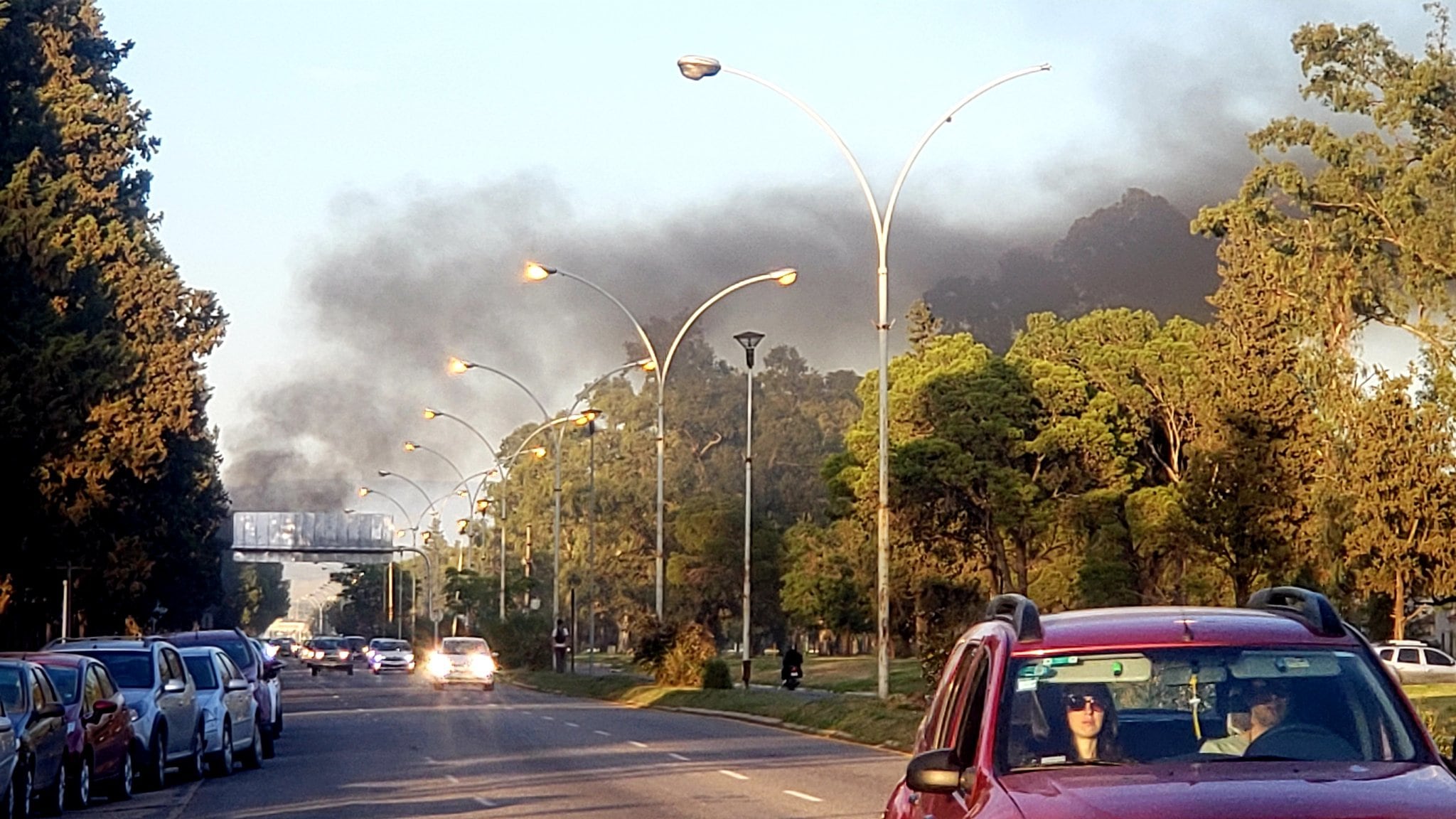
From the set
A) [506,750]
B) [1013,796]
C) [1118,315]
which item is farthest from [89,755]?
[1118,315]

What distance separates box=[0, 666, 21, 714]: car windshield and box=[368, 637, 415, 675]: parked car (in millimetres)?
67692

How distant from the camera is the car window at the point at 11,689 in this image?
62.5ft

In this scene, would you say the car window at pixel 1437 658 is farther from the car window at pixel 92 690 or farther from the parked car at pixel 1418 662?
the car window at pixel 92 690

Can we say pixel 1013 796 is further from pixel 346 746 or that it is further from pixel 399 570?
pixel 399 570

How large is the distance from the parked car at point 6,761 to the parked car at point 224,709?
7946mm

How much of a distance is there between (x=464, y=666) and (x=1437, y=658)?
27923mm

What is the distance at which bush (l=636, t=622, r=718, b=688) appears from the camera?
5391cm

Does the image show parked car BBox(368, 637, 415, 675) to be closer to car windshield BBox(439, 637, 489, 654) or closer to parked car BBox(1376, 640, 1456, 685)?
car windshield BBox(439, 637, 489, 654)

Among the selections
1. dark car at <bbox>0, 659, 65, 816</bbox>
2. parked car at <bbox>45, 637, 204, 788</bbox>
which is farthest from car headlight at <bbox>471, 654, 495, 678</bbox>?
dark car at <bbox>0, 659, 65, 816</bbox>

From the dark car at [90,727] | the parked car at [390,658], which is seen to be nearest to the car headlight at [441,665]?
the parked car at [390,658]

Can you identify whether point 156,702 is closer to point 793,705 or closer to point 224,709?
point 224,709

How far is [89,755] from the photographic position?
21391 millimetres

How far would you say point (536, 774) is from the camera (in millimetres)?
25516

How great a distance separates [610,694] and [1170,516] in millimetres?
20780
